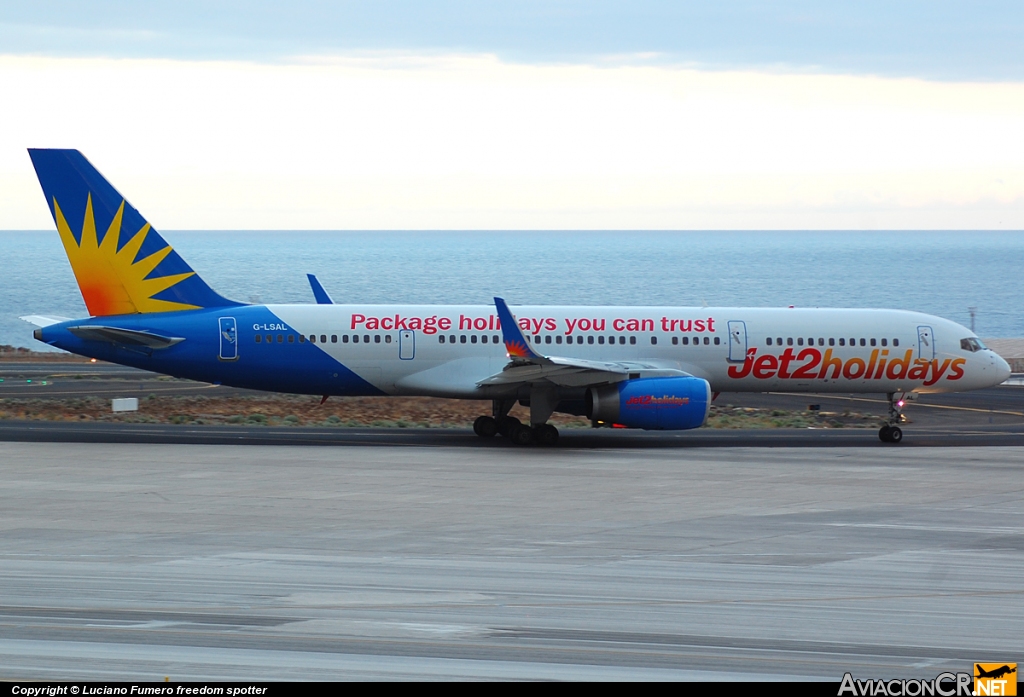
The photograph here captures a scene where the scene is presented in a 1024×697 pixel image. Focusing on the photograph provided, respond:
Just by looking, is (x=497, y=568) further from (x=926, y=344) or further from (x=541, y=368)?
(x=926, y=344)

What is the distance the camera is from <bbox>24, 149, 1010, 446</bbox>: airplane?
98.3 ft

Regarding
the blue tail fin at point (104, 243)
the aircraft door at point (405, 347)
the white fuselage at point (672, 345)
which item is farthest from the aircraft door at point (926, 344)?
→ the blue tail fin at point (104, 243)

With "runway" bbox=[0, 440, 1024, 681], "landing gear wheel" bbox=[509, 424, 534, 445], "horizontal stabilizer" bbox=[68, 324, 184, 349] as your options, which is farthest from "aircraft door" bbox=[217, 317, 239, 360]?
"landing gear wheel" bbox=[509, 424, 534, 445]

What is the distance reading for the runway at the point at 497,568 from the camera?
1121 centimetres

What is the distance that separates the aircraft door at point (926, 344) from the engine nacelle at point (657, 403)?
732 cm

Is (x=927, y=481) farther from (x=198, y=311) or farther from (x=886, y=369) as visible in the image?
(x=198, y=311)

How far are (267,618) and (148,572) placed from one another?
3.04m

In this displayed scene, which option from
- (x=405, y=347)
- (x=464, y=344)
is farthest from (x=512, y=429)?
(x=405, y=347)

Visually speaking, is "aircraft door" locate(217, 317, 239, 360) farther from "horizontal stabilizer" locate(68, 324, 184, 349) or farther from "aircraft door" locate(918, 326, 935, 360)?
"aircraft door" locate(918, 326, 935, 360)

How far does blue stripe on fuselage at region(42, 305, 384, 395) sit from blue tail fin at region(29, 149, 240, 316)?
1.57ft

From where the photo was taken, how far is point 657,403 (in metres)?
29.5

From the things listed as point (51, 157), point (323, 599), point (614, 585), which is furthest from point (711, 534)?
point (51, 157)

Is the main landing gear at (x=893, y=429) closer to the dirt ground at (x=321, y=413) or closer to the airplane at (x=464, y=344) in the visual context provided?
the airplane at (x=464, y=344)

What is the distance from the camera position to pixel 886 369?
3325 centimetres
